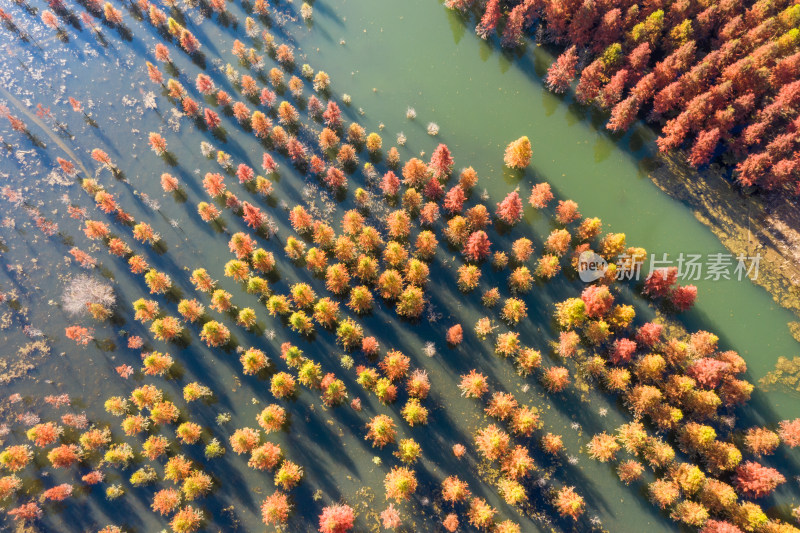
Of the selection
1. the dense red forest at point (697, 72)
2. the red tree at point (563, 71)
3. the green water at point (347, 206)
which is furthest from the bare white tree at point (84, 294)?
the red tree at point (563, 71)

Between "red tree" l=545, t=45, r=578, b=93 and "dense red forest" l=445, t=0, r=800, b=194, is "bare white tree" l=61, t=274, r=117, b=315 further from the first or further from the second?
"red tree" l=545, t=45, r=578, b=93

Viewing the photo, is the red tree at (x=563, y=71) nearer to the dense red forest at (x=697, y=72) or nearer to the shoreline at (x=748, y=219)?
the dense red forest at (x=697, y=72)

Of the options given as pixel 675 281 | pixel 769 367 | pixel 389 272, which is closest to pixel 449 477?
pixel 389 272

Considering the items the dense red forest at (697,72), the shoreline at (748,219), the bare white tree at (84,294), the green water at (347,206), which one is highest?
the dense red forest at (697,72)

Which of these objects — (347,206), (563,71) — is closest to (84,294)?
(347,206)

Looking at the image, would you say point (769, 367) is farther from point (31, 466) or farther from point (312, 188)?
point (31, 466)
